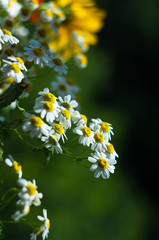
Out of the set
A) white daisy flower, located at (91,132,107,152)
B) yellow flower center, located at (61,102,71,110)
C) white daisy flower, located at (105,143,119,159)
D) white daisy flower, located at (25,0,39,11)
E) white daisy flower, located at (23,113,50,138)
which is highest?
white daisy flower, located at (25,0,39,11)

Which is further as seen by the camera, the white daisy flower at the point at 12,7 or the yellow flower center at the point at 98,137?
the white daisy flower at the point at 12,7

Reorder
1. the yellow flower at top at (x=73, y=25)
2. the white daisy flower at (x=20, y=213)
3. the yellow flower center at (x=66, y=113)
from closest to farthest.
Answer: the white daisy flower at (x=20, y=213) → the yellow flower center at (x=66, y=113) → the yellow flower at top at (x=73, y=25)

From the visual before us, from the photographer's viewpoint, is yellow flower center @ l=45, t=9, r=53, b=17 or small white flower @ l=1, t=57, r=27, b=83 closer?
small white flower @ l=1, t=57, r=27, b=83

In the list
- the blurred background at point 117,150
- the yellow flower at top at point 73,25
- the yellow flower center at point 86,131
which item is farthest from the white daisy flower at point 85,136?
the yellow flower at top at point 73,25

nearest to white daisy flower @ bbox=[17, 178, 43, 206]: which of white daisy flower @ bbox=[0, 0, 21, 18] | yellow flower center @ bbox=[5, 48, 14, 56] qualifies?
yellow flower center @ bbox=[5, 48, 14, 56]

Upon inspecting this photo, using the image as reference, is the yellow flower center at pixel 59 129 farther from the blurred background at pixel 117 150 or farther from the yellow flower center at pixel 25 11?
the yellow flower center at pixel 25 11

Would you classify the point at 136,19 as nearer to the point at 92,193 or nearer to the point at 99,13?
the point at 92,193

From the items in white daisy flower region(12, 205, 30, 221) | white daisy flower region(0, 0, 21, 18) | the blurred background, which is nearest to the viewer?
white daisy flower region(12, 205, 30, 221)

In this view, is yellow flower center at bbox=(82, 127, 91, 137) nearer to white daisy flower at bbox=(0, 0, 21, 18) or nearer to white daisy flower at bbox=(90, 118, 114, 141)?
white daisy flower at bbox=(90, 118, 114, 141)
